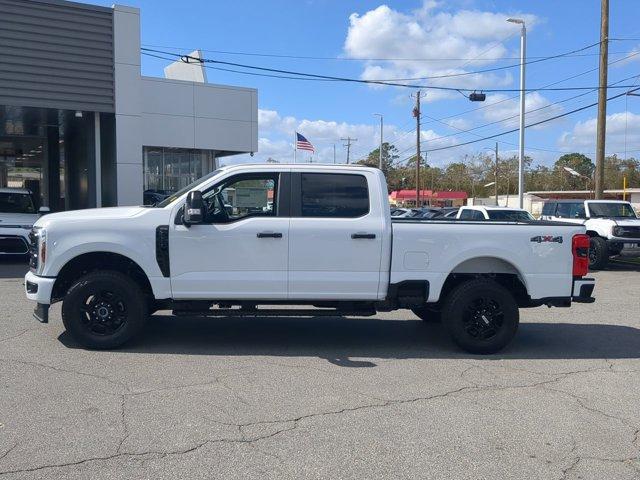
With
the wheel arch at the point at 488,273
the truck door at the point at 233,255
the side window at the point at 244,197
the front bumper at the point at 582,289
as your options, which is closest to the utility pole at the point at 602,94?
the front bumper at the point at 582,289

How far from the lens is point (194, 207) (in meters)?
6.43

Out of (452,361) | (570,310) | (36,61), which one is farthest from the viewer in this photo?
(36,61)

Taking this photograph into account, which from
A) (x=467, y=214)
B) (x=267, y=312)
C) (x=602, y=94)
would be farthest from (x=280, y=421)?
(x=602, y=94)

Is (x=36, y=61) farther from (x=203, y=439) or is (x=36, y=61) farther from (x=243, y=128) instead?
(x=203, y=439)

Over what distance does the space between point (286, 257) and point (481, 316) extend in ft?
7.73

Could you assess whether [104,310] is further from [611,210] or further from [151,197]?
[151,197]

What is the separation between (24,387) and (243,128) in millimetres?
20393

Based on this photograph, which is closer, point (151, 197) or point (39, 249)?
point (39, 249)

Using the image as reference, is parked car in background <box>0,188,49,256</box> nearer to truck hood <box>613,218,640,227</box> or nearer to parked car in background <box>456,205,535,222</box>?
parked car in background <box>456,205,535,222</box>

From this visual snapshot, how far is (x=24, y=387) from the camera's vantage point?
17.9ft

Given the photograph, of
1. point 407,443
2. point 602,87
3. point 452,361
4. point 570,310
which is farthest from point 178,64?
point 407,443

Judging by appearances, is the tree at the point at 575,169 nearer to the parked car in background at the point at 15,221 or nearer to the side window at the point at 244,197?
the parked car in background at the point at 15,221

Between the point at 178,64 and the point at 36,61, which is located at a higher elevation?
the point at 178,64

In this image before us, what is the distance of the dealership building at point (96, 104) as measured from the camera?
1645cm
